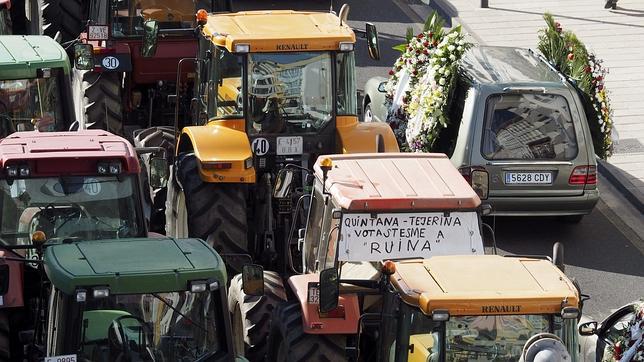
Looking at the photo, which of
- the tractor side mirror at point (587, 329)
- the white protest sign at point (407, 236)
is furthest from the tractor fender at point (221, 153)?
the tractor side mirror at point (587, 329)

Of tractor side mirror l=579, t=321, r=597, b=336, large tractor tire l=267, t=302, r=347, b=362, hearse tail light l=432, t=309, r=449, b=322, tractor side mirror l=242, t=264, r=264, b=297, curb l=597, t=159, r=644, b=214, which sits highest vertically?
hearse tail light l=432, t=309, r=449, b=322

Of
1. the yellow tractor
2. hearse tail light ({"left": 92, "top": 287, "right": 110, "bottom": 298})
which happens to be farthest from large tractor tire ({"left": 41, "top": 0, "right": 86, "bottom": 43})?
hearse tail light ({"left": 92, "top": 287, "right": 110, "bottom": 298})

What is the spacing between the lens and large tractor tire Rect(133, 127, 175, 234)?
1566 cm

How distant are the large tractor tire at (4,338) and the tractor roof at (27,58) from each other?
3.82m

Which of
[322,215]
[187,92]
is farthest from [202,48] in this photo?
[322,215]

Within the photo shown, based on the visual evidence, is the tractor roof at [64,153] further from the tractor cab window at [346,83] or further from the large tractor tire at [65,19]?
the large tractor tire at [65,19]

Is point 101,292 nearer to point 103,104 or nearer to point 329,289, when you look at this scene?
point 329,289

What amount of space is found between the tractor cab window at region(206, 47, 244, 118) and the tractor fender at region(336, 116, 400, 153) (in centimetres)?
91

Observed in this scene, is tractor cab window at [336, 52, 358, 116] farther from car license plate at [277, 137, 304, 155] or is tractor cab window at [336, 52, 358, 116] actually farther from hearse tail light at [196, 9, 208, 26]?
hearse tail light at [196, 9, 208, 26]

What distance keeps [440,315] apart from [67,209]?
3.69 metres

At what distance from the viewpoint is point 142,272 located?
9734 millimetres

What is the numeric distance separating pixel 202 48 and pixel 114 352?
6.00 metres

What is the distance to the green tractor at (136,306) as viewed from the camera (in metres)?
9.72

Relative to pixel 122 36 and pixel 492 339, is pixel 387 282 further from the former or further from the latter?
pixel 122 36
